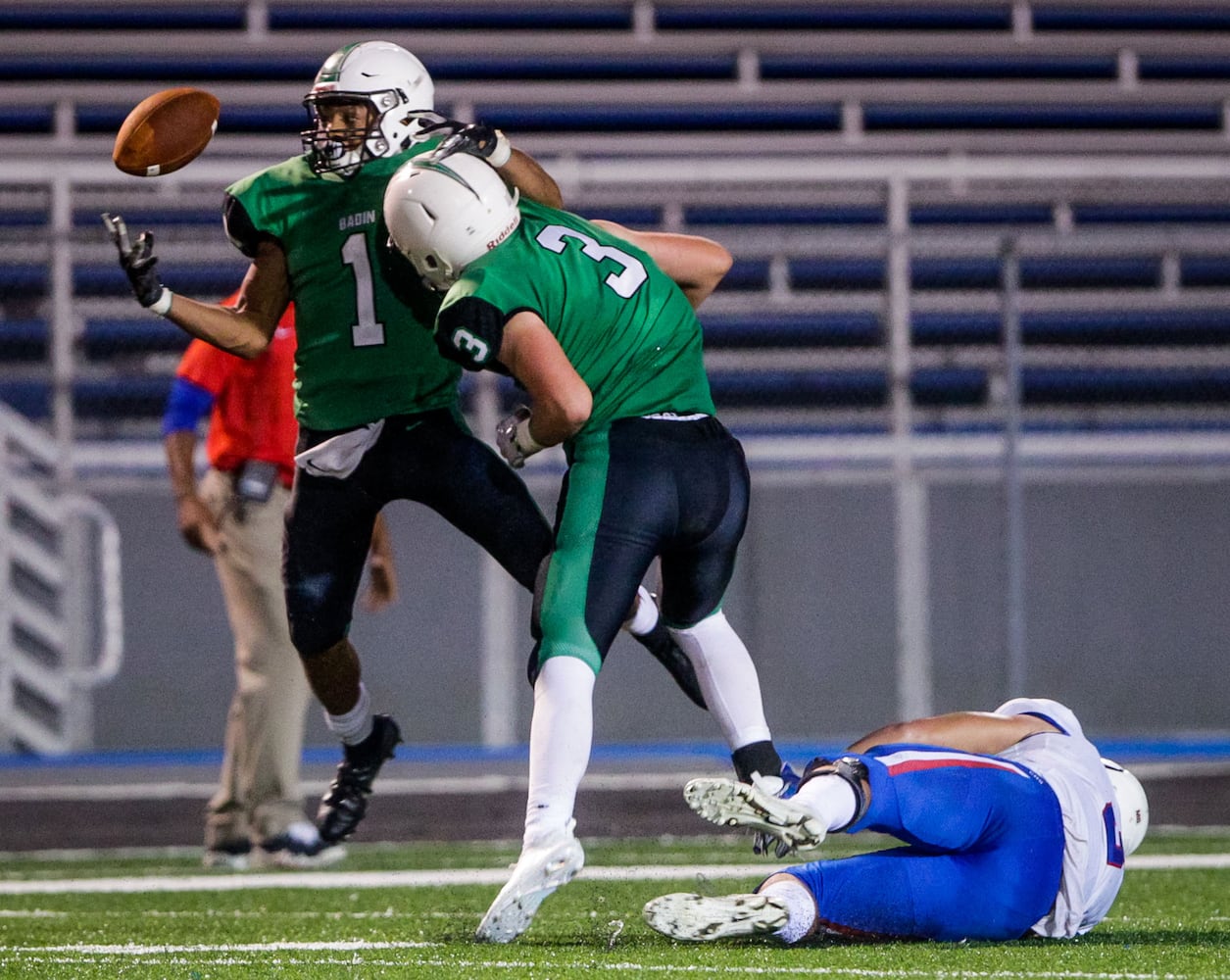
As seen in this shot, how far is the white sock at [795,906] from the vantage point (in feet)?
10.0

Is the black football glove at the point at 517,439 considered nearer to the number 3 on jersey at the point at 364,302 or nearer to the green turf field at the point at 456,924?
the number 3 on jersey at the point at 364,302

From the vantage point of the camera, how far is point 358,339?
156 inches

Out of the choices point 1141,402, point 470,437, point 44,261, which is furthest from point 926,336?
point 470,437

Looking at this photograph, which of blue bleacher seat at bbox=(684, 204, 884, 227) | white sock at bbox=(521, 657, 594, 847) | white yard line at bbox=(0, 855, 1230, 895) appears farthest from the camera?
blue bleacher seat at bbox=(684, 204, 884, 227)

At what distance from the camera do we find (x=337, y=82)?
154 inches

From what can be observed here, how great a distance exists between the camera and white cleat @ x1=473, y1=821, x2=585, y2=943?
3.12m

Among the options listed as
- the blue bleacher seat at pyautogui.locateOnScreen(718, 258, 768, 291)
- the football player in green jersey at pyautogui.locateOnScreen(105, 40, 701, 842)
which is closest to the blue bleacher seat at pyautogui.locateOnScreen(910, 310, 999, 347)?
the blue bleacher seat at pyautogui.locateOnScreen(718, 258, 768, 291)

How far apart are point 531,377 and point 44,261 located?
5291 mm

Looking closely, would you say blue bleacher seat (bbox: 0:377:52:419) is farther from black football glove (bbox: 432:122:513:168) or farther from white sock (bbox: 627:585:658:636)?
black football glove (bbox: 432:122:513:168)

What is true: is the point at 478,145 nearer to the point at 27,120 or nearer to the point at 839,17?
the point at 27,120

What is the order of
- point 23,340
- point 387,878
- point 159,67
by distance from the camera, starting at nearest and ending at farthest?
point 387,878
point 23,340
point 159,67

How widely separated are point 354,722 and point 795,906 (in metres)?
1.55

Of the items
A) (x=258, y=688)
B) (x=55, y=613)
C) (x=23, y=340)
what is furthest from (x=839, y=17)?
(x=258, y=688)

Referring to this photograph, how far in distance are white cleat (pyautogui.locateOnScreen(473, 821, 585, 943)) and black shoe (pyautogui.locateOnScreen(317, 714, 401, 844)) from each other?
3.79 feet
